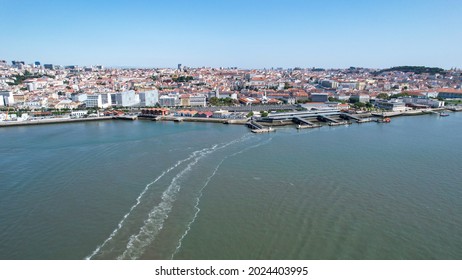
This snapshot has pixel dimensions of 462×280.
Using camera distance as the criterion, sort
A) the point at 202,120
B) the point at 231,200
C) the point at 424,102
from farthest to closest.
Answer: the point at 424,102
the point at 202,120
the point at 231,200

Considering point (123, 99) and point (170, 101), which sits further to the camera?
point (170, 101)

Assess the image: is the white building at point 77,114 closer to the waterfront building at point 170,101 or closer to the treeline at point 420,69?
the waterfront building at point 170,101

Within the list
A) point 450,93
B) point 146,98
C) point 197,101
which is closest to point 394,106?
point 450,93

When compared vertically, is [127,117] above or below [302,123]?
above

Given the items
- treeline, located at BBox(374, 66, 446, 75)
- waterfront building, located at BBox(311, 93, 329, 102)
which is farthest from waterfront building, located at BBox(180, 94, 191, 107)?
treeline, located at BBox(374, 66, 446, 75)

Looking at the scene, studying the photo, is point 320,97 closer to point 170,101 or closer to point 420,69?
point 170,101

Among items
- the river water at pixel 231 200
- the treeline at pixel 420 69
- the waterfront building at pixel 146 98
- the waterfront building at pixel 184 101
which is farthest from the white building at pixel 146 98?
the treeline at pixel 420 69
